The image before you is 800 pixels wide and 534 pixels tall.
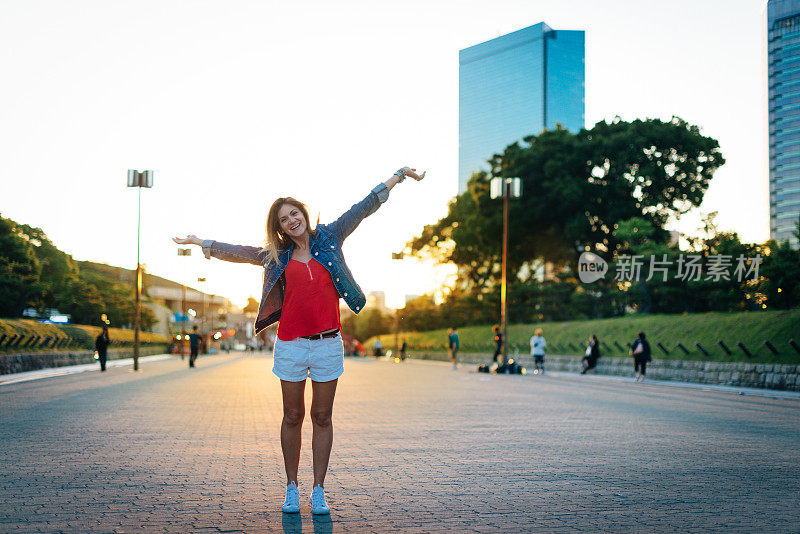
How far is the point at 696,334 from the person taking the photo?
2625 cm

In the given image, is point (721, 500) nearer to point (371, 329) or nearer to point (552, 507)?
point (552, 507)

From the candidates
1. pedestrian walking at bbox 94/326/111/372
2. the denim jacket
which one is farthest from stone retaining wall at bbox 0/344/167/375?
the denim jacket

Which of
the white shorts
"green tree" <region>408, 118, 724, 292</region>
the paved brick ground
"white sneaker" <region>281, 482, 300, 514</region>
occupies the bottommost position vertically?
the paved brick ground

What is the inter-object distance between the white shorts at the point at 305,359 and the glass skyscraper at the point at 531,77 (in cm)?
8305

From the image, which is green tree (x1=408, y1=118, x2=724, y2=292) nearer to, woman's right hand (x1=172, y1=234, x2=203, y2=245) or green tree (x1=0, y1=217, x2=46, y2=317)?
green tree (x1=0, y1=217, x2=46, y2=317)

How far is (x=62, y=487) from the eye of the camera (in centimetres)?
530

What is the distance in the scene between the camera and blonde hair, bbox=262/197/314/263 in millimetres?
4590

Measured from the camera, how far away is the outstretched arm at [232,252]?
4.72m

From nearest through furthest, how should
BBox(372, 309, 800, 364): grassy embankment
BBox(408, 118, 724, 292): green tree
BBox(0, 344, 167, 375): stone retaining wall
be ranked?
BBox(372, 309, 800, 364): grassy embankment, BBox(0, 344, 167, 375): stone retaining wall, BBox(408, 118, 724, 292): green tree

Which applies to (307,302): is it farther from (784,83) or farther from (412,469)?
(784,83)

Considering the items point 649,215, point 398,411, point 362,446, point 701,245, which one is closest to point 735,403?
point 398,411

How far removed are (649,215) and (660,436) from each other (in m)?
32.6

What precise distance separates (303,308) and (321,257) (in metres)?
0.33

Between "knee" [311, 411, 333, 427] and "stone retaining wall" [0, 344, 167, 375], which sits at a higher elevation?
"knee" [311, 411, 333, 427]
